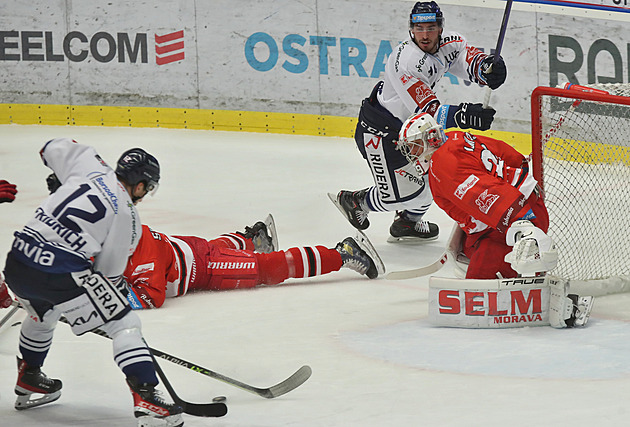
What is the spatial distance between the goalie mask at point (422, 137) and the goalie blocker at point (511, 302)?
1.74 ft

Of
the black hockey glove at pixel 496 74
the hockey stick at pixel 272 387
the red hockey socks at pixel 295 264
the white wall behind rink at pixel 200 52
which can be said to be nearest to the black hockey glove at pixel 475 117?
the black hockey glove at pixel 496 74

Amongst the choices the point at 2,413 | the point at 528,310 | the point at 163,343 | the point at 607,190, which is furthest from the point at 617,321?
the point at 2,413

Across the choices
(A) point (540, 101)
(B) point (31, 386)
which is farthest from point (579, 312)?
(B) point (31, 386)

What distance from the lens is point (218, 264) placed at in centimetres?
417

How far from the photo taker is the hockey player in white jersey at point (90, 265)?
8.27 feet

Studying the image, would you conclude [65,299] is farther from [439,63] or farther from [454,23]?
[454,23]

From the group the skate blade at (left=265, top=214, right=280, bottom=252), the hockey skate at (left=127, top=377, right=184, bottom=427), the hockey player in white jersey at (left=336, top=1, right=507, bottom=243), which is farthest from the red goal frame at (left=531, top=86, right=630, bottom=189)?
the hockey skate at (left=127, top=377, right=184, bottom=427)

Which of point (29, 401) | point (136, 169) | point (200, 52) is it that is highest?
point (200, 52)

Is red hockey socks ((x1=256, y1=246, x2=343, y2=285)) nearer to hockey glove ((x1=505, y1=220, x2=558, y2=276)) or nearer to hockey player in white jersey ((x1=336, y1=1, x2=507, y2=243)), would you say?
hockey player in white jersey ((x1=336, y1=1, x2=507, y2=243))

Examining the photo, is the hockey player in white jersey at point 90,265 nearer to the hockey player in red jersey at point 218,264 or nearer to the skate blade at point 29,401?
the skate blade at point 29,401

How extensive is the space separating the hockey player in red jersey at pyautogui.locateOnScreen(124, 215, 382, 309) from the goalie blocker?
868 millimetres

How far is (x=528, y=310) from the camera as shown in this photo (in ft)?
11.6

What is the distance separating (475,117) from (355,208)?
1005 mm

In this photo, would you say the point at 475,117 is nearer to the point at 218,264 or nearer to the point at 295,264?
the point at 295,264
